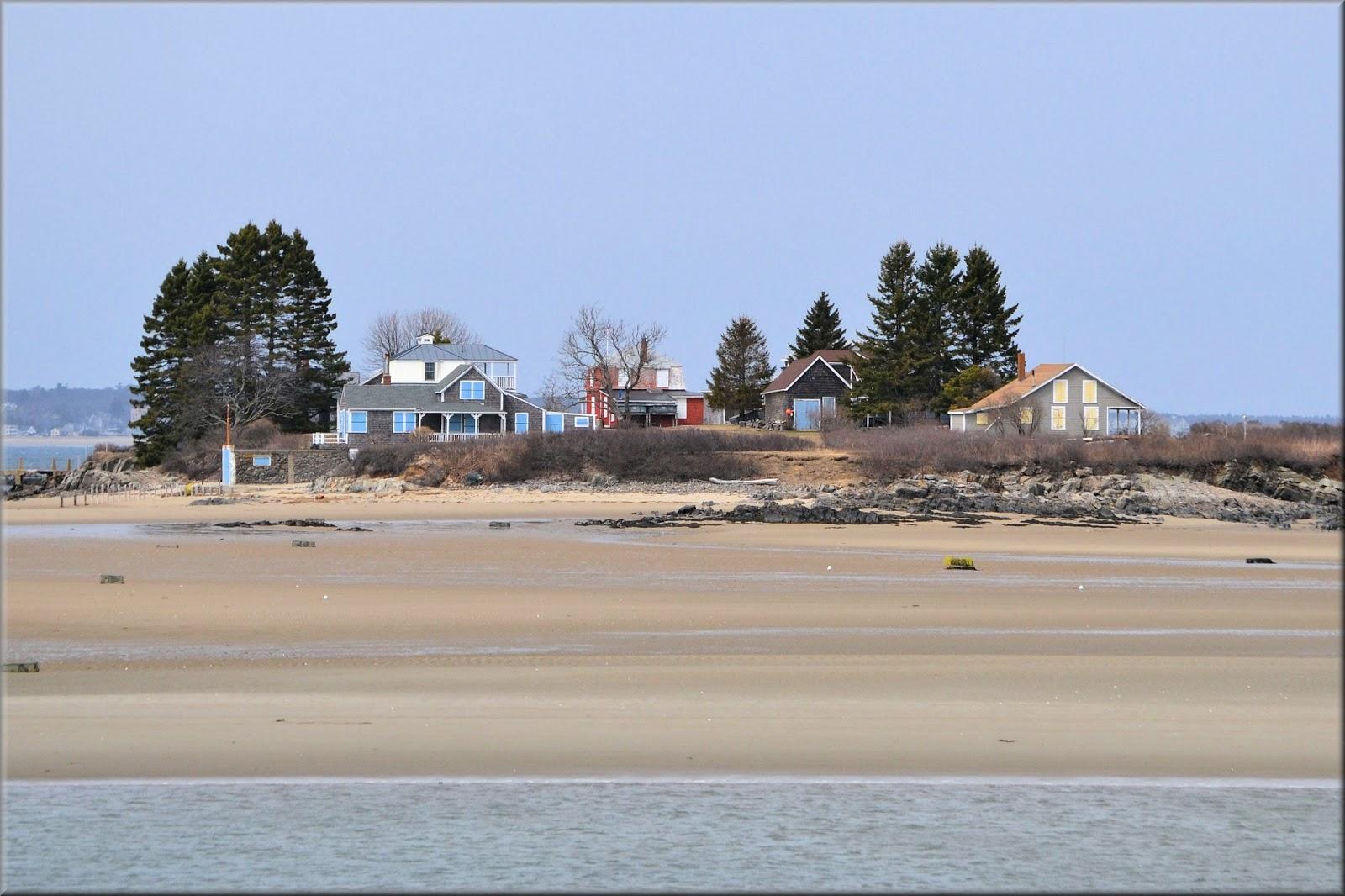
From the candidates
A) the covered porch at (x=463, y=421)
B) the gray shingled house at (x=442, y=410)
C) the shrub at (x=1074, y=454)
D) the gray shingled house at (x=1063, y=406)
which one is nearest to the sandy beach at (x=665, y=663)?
the shrub at (x=1074, y=454)

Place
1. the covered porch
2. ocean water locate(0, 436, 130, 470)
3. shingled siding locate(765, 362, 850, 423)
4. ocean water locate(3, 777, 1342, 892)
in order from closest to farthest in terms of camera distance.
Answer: ocean water locate(3, 777, 1342, 892) < the covered porch < ocean water locate(0, 436, 130, 470) < shingled siding locate(765, 362, 850, 423)

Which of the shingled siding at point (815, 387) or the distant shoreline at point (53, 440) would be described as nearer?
the distant shoreline at point (53, 440)

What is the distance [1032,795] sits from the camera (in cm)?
898

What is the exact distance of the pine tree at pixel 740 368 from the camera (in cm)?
8375

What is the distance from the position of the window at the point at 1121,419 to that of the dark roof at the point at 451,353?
38.4m

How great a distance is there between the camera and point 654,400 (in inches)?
3442

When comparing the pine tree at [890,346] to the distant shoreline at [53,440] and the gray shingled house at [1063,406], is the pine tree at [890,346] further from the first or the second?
the distant shoreline at [53,440]

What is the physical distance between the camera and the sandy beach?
981cm

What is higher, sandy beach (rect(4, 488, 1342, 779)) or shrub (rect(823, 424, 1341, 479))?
shrub (rect(823, 424, 1341, 479))

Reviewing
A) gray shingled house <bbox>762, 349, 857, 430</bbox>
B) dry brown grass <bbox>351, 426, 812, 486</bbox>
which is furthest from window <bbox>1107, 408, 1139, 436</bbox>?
dry brown grass <bbox>351, 426, 812, 486</bbox>

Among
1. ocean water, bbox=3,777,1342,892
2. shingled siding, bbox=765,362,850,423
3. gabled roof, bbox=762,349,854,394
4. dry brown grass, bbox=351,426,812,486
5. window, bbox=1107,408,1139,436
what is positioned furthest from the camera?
gabled roof, bbox=762,349,854,394

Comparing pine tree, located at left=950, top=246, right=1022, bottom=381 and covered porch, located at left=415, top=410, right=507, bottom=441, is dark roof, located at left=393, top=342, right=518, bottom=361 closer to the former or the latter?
covered porch, located at left=415, top=410, right=507, bottom=441

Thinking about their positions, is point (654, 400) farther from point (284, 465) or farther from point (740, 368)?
point (284, 465)

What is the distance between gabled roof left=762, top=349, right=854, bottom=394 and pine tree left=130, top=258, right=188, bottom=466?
118 feet
